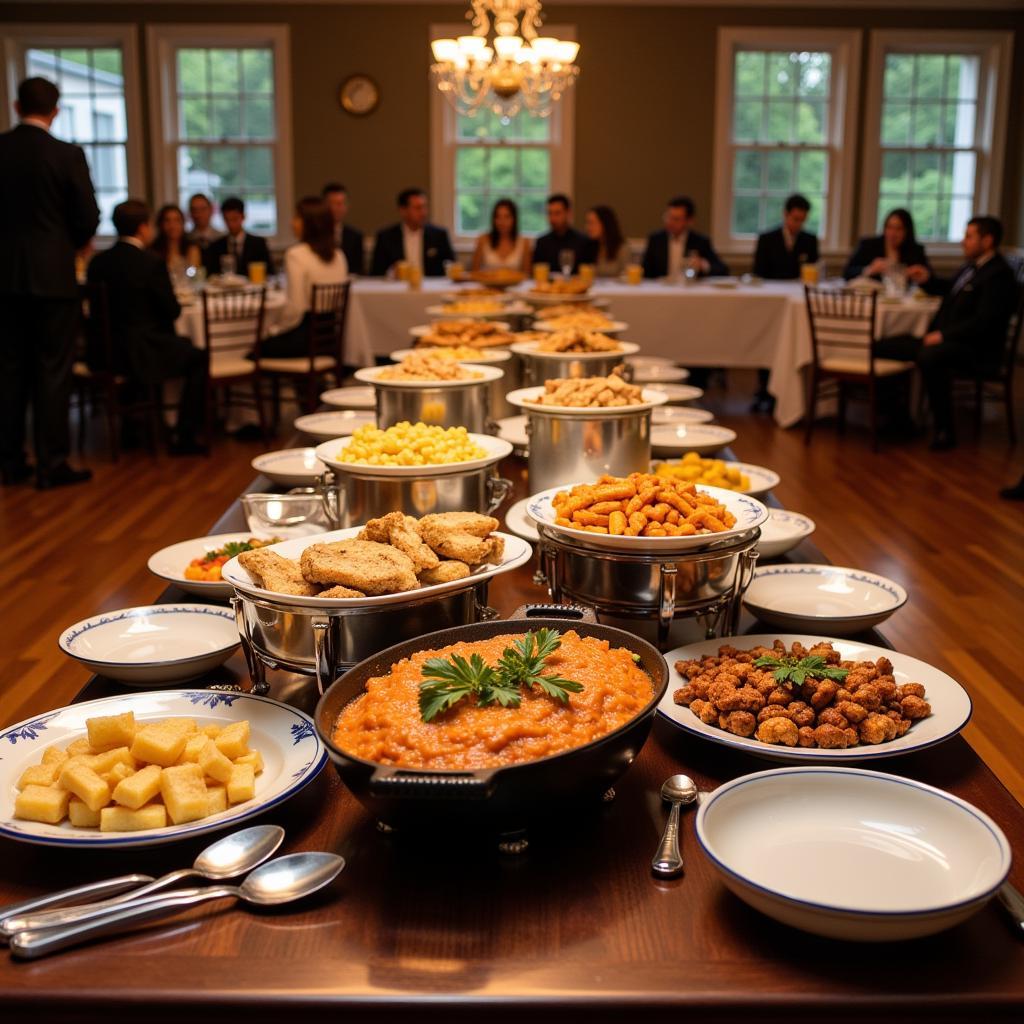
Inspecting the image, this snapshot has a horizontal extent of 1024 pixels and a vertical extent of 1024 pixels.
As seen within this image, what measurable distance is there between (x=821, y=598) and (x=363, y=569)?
2.61 feet

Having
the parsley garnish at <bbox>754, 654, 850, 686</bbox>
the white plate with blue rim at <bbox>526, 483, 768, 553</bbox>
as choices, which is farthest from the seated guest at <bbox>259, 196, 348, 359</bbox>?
the parsley garnish at <bbox>754, 654, 850, 686</bbox>

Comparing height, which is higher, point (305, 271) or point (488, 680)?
point (305, 271)

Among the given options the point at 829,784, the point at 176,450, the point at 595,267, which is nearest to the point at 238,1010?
the point at 829,784

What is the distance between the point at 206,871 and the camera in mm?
1037

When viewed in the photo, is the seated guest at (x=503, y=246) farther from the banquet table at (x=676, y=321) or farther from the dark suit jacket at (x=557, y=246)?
the banquet table at (x=676, y=321)

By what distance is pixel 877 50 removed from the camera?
9.43 metres

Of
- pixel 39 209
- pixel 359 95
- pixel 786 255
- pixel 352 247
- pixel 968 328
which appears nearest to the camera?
pixel 39 209

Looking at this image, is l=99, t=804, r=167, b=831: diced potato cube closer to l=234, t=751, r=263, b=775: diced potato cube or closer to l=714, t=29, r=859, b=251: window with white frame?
l=234, t=751, r=263, b=775: diced potato cube

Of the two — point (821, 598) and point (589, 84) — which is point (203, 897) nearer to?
point (821, 598)

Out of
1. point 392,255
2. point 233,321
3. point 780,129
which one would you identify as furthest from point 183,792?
point 780,129

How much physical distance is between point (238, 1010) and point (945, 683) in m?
0.88

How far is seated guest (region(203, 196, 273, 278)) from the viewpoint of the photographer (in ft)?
28.0

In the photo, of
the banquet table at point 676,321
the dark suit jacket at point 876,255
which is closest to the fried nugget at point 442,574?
the banquet table at point 676,321

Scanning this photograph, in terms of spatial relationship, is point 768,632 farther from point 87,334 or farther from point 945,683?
point 87,334
